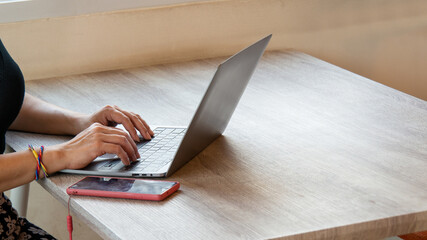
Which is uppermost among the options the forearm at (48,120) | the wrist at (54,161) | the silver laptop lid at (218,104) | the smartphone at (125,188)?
the silver laptop lid at (218,104)

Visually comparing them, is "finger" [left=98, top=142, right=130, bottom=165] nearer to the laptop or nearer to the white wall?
the laptop

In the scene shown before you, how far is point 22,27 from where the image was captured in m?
1.82

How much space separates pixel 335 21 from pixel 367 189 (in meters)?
1.28

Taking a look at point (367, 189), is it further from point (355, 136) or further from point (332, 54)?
point (332, 54)

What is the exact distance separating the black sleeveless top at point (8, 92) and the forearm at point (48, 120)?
0.19 ft

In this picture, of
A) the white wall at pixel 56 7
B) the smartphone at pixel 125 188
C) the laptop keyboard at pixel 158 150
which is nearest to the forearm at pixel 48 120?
the laptop keyboard at pixel 158 150

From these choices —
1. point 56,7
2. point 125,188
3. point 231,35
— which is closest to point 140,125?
point 125,188

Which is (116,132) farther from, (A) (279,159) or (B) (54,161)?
(A) (279,159)

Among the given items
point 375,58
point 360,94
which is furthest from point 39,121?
point 375,58

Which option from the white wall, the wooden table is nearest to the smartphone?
the wooden table

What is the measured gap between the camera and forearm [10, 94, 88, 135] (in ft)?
4.66

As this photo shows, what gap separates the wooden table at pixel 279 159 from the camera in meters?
1.03

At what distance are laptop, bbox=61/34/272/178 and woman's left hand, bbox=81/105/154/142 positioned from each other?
0.02 metres

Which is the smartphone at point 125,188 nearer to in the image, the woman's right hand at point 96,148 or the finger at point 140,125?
the woman's right hand at point 96,148
